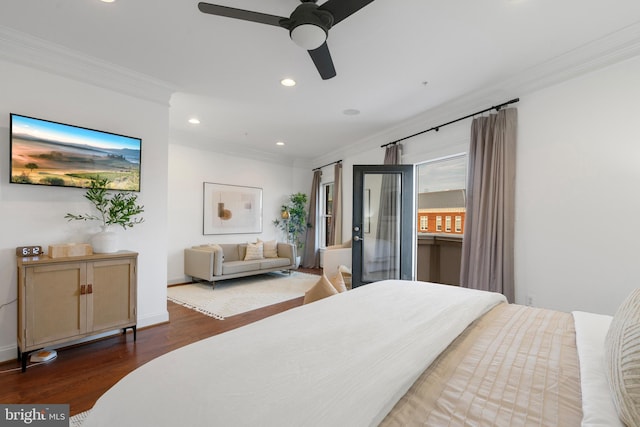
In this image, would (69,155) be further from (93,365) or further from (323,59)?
(323,59)

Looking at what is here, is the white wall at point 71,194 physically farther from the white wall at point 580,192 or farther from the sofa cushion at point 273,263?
the white wall at point 580,192

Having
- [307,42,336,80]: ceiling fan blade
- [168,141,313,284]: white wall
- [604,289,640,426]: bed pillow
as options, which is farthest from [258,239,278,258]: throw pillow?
[604,289,640,426]: bed pillow

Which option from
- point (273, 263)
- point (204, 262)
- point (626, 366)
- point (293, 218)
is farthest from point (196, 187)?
point (626, 366)

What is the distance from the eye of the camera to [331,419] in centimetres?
69

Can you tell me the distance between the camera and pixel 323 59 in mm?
2105

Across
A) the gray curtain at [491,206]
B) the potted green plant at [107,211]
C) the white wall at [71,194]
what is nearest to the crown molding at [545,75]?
the gray curtain at [491,206]

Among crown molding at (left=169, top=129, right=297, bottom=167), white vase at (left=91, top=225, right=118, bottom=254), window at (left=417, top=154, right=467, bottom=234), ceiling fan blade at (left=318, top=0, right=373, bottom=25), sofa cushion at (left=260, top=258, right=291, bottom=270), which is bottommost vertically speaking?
sofa cushion at (left=260, top=258, right=291, bottom=270)

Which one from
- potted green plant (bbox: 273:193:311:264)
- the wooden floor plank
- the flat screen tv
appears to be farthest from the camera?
potted green plant (bbox: 273:193:311:264)

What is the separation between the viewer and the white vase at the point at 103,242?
2719 mm

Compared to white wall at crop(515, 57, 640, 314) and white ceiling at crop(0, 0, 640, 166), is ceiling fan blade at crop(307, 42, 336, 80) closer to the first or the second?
white ceiling at crop(0, 0, 640, 166)

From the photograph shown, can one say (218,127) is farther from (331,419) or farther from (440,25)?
(331,419)

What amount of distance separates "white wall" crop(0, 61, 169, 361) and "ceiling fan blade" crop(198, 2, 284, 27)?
1.97 m

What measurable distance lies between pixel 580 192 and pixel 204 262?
16.3 feet

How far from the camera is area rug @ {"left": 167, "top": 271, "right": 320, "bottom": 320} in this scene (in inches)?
151
